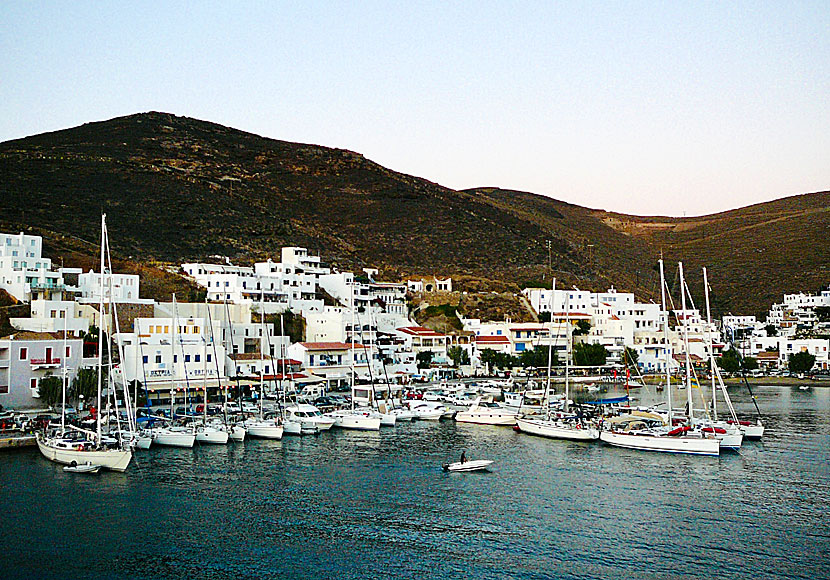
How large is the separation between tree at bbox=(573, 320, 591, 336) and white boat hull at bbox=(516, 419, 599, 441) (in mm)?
43923

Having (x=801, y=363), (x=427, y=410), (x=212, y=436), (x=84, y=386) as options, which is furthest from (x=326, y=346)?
(x=801, y=363)

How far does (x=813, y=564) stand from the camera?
25984mm

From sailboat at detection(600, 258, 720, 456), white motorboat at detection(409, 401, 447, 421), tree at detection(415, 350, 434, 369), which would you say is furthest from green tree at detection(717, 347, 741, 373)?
sailboat at detection(600, 258, 720, 456)

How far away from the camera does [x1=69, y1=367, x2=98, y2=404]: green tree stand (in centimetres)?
4844

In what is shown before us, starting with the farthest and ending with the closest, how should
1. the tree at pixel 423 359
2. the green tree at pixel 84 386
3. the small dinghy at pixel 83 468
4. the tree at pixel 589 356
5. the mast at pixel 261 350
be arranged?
1. the tree at pixel 589 356
2. the tree at pixel 423 359
3. the mast at pixel 261 350
4. the green tree at pixel 84 386
5. the small dinghy at pixel 83 468

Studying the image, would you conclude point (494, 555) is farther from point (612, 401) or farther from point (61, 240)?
point (61, 240)

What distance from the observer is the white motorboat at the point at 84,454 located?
36531mm

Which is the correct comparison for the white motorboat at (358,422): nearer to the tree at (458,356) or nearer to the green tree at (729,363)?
the tree at (458,356)

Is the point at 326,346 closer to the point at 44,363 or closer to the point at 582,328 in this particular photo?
the point at 44,363

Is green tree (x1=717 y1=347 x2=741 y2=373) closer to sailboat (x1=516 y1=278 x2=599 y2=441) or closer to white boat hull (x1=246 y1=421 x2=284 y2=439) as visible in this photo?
sailboat (x1=516 y1=278 x2=599 y2=441)

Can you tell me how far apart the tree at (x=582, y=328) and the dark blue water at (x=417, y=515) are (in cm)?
4799

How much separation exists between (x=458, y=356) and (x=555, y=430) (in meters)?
36.0

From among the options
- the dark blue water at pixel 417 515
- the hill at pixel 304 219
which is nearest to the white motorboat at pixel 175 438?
the dark blue water at pixel 417 515

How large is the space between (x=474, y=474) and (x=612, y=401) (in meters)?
27.8
